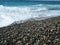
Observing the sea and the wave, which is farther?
the sea

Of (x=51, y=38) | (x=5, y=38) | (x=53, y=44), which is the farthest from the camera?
(x=5, y=38)

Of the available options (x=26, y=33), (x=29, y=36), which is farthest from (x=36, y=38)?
(x=26, y=33)

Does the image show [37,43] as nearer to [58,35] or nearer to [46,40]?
[46,40]

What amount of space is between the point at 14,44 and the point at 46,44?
1021 millimetres

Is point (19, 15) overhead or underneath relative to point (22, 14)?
overhead

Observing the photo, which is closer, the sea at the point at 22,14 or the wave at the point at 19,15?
the wave at the point at 19,15

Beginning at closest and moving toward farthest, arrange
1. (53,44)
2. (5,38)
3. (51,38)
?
(53,44)
(51,38)
(5,38)

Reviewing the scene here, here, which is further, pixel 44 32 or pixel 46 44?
pixel 44 32

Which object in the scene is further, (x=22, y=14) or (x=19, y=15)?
(x=22, y=14)

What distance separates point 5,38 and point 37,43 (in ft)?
4.44

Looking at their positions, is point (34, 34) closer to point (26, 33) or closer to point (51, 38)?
point (26, 33)

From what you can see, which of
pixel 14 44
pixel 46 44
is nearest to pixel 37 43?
pixel 46 44

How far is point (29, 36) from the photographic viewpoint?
21.4ft

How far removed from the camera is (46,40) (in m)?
6.00
